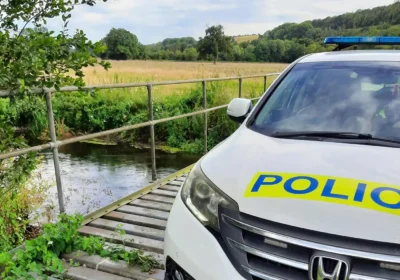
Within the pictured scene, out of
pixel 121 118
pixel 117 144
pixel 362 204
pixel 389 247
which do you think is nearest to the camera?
pixel 389 247

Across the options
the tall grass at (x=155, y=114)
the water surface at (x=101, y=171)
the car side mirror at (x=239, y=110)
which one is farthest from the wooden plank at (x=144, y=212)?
the tall grass at (x=155, y=114)

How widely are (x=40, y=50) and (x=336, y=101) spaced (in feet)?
6.37

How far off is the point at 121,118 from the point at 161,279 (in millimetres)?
10307

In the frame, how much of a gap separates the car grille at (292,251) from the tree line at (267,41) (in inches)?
636

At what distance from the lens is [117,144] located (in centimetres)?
1156

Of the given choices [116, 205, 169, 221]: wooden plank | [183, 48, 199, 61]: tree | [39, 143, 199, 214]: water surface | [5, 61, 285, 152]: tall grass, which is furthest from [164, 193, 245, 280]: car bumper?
[183, 48, 199, 61]: tree

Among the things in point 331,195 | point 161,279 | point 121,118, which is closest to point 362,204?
point 331,195

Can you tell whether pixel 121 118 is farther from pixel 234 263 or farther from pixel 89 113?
pixel 234 263

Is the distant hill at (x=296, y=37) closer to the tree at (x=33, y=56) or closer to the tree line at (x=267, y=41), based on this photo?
the tree line at (x=267, y=41)

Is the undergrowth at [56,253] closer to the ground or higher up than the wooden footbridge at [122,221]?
higher up

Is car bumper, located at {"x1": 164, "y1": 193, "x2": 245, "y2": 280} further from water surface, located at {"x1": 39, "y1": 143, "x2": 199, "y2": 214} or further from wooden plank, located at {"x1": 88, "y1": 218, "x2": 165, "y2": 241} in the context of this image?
water surface, located at {"x1": 39, "y1": 143, "x2": 199, "y2": 214}

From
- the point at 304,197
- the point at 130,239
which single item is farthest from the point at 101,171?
the point at 304,197

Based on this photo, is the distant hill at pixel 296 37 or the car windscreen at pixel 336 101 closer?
the car windscreen at pixel 336 101

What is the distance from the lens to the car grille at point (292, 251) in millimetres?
1265
